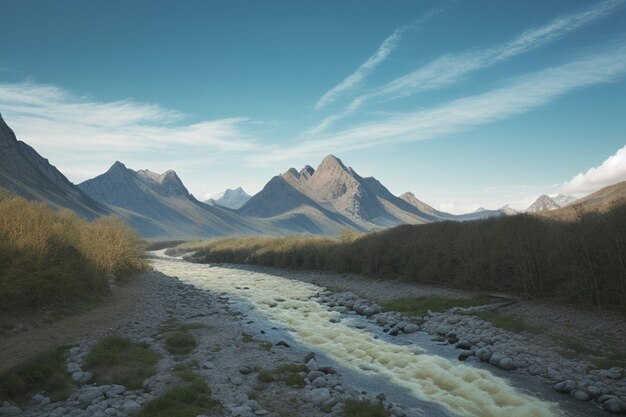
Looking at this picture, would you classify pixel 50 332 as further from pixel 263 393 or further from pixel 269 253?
pixel 269 253

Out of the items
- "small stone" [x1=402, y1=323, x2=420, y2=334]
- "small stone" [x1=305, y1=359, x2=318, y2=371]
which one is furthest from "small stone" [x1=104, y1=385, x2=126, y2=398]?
"small stone" [x1=402, y1=323, x2=420, y2=334]

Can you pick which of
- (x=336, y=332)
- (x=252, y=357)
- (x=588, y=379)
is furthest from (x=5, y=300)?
(x=588, y=379)

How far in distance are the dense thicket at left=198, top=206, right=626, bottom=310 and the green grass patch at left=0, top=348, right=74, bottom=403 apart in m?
30.5

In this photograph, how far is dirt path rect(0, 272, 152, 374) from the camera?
18.5 meters

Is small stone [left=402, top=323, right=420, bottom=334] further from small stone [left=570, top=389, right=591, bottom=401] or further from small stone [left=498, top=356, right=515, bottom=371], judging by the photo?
small stone [left=570, top=389, right=591, bottom=401]

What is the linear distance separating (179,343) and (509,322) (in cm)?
2127

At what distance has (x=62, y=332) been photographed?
23.3 metres

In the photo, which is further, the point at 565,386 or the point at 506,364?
the point at 506,364

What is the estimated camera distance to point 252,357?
69.6ft

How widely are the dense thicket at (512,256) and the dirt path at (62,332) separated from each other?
32.2m

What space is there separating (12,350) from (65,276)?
34.5 ft

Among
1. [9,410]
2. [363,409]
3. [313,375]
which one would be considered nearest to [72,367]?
[9,410]

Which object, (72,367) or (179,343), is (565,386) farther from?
(72,367)

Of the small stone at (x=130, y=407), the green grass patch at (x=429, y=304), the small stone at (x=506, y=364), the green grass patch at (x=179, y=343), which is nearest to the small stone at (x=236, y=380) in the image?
the small stone at (x=130, y=407)
